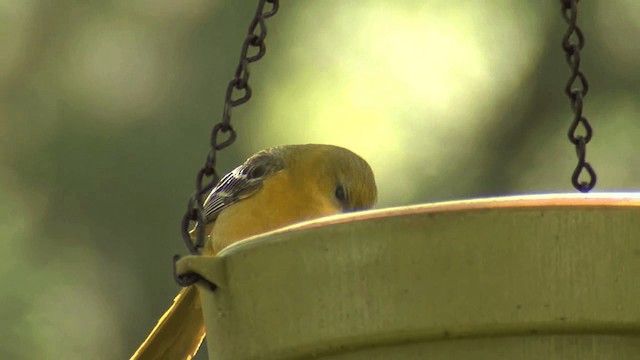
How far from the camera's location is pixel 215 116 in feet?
27.1

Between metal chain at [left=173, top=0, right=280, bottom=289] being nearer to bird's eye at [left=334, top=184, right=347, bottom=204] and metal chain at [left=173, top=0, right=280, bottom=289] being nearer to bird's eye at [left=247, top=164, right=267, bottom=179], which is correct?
bird's eye at [left=334, top=184, right=347, bottom=204]

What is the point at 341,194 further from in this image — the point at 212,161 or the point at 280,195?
the point at 212,161

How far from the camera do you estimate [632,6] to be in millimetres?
8438

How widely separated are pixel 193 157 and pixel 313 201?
3657mm

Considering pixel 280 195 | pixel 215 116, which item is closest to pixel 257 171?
pixel 280 195

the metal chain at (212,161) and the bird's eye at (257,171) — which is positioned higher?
the metal chain at (212,161)

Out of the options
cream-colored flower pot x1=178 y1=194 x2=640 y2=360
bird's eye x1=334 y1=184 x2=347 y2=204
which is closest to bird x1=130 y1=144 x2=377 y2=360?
bird's eye x1=334 y1=184 x2=347 y2=204

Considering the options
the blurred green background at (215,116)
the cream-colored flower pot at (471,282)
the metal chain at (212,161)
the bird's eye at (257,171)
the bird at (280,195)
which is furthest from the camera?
the blurred green background at (215,116)

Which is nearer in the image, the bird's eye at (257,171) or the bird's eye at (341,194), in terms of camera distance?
the bird's eye at (341,194)

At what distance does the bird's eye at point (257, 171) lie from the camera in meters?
4.64

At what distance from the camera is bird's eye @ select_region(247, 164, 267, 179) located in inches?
183

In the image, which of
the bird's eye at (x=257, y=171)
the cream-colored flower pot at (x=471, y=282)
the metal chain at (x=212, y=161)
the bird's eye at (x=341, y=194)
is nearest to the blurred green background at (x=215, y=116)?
the bird's eye at (x=257, y=171)

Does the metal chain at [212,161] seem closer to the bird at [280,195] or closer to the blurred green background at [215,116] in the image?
the bird at [280,195]

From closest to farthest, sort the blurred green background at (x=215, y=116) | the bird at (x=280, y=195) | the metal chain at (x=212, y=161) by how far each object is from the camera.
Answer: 1. the metal chain at (x=212, y=161)
2. the bird at (x=280, y=195)
3. the blurred green background at (x=215, y=116)
